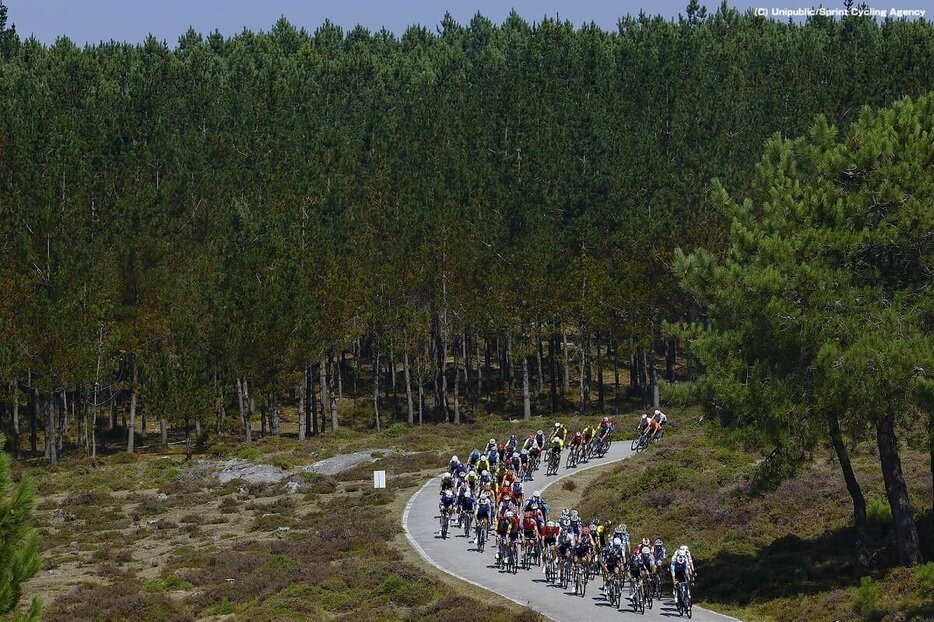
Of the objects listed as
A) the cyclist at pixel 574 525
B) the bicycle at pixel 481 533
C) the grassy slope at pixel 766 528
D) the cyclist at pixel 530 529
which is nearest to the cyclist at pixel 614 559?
the cyclist at pixel 574 525

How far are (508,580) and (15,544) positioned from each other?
20993 mm

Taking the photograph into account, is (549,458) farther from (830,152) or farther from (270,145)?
(270,145)

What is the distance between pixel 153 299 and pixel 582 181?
3485 cm

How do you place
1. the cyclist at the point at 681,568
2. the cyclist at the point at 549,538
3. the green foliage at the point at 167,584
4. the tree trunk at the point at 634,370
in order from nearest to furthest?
the cyclist at the point at 681,568, the cyclist at the point at 549,538, the green foliage at the point at 167,584, the tree trunk at the point at 634,370

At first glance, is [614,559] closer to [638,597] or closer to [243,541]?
[638,597]

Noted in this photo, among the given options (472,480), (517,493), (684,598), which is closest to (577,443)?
(472,480)

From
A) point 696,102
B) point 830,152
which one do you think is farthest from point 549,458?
point 696,102

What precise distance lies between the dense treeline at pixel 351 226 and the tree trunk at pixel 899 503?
42345 millimetres

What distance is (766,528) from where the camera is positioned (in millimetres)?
40562

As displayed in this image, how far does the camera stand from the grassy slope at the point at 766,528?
105ft

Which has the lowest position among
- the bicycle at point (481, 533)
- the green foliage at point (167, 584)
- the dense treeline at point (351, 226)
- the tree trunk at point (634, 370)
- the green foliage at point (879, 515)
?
the green foliage at point (167, 584)

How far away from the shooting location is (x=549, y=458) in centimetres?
5512

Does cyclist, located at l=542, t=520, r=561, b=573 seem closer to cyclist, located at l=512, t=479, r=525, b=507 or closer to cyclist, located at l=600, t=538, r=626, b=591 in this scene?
cyclist, located at l=600, t=538, r=626, b=591

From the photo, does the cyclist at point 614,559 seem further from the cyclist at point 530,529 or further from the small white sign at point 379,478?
the small white sign at point 379,478
